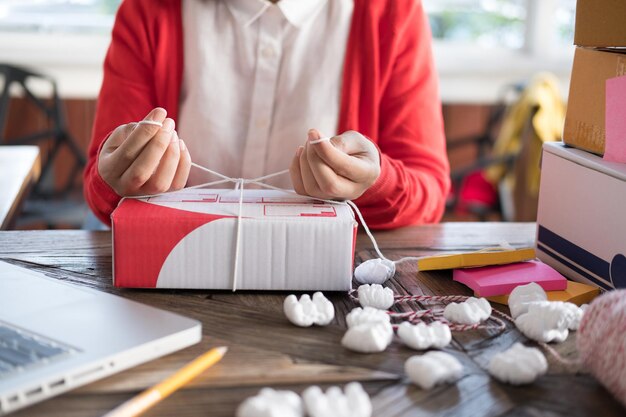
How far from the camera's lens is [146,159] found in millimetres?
775

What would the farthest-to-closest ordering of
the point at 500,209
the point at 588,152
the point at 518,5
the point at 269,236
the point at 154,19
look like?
the point at 518,5, the point at 500,209, the point at 154,19, the point at 588,152, the point at 269,236

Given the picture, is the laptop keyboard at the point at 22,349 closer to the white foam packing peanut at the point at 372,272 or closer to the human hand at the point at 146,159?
the human hand at the point at 146,159

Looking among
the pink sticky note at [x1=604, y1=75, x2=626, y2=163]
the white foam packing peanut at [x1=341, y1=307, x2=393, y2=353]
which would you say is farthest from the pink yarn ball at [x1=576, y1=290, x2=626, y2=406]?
the pink sticky note at [x1=604, y1=75, x2=626, y2=163]

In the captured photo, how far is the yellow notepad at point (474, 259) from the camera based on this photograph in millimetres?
834

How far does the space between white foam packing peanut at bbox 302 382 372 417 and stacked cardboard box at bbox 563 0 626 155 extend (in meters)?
0.47

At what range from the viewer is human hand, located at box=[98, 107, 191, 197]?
2.53ft

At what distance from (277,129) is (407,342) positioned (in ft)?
2.13

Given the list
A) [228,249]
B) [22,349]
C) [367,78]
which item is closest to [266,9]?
[367,78]

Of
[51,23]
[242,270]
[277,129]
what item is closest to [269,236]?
[242,270]

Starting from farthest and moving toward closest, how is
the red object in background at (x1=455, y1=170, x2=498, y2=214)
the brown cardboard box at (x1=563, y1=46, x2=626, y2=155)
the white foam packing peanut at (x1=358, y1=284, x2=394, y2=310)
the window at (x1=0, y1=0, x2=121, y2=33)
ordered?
the window at (x1=0, y1=0, x2=121, y2=33), the red object in background at (x1=455, y1=170, x2=498, y2=214), the brown cardboard box at (x1=563, y1=46, x2=626, y2=155), the white foam packing peanut at (x1=358, y1=284, x2=394, y2=310)

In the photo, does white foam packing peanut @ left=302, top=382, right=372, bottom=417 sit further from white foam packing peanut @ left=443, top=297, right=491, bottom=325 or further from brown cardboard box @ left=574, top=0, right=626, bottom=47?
brown cardboard box @ left=574, top=0, right=626, bottom=47

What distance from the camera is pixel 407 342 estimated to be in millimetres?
648

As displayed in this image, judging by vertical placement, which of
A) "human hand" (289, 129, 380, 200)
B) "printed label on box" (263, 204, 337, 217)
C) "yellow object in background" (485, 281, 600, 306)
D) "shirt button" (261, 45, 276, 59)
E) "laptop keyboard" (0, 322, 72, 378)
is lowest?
"yellow object in background" (485, 281, 600, 306)

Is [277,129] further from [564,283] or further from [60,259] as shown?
[564,283]
